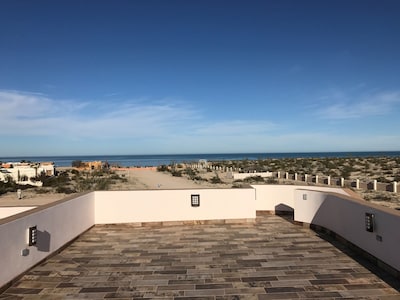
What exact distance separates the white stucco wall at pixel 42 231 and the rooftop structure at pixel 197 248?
0.05 feet

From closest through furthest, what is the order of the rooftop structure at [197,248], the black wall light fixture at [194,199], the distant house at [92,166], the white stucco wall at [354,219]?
the rooftop structure at [197,248] → the white stucco wall at [354,219] → the black wall light fixture at [194,199] → the distant house at [92,166]

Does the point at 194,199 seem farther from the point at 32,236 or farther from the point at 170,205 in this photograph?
the point at 32,236

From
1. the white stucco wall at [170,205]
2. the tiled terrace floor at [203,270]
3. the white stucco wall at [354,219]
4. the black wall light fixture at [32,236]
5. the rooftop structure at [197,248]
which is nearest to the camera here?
the tiled terrace floor at [203,270]

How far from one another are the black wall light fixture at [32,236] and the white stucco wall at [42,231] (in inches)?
2.2

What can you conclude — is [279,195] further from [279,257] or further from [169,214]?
[279,257]

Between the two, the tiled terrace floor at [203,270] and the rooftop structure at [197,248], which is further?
the rooftop structure at [197,248]

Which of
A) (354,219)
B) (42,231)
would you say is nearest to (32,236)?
(42,231)

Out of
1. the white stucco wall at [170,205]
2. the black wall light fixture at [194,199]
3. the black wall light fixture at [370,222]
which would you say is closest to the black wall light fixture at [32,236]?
the white stucco wall at [170,205]

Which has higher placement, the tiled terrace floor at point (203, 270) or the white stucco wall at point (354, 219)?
the white stucco wall at point (354, 219)

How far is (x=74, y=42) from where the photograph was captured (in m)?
11.9

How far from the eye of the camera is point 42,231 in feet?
16.1

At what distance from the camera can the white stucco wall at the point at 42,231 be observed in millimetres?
3879

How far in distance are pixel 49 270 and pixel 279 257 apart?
Answer: 11.3 feet

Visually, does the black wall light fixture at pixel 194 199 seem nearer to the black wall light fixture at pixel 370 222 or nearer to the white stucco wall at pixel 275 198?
the white stucco wall at pixel 275 198
